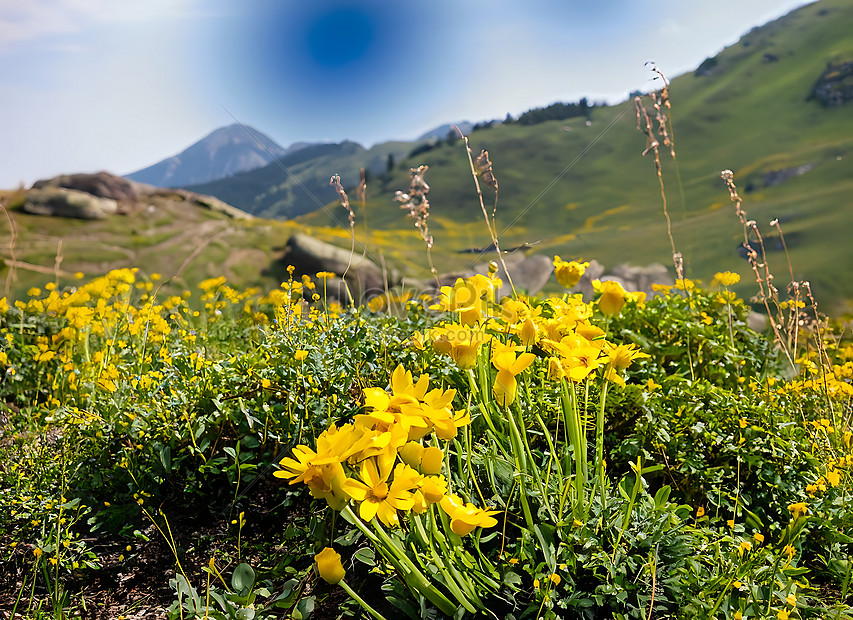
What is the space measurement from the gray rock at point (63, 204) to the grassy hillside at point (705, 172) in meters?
8.23

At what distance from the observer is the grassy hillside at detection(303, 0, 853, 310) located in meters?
25.2

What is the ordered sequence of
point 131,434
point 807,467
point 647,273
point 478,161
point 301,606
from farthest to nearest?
point 647,273 < point 478,161 < point 807,467 < point 131,434 < point 301,606

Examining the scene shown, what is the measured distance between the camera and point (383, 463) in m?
1.03

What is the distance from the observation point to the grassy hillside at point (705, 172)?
2517cm

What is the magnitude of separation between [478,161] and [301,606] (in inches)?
79.4

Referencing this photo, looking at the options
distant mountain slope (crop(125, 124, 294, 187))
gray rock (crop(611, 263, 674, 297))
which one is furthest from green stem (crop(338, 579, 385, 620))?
distant mountain slope (crop(125, 124, 294, 187))

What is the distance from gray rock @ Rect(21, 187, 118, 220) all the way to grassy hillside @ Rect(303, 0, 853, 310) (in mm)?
8232

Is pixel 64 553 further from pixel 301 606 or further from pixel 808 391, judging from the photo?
pixel 808 391

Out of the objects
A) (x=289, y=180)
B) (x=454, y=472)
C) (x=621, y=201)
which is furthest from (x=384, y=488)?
(x=289, y=180)

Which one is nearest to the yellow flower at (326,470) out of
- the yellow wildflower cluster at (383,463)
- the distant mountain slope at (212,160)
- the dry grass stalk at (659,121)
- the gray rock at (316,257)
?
the yellow wildflower cluster at (383,463)

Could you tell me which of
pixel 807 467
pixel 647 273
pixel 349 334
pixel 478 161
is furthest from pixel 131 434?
pixel 647 273

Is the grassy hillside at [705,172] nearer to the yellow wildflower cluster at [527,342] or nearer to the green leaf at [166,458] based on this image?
the green leaf at [166,458]

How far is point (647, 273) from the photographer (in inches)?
563

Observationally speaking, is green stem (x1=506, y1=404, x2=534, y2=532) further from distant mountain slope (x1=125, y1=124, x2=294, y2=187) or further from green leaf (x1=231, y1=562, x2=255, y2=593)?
distant mountain slope (x1=125, y1=124, x2=294, y2=187)
